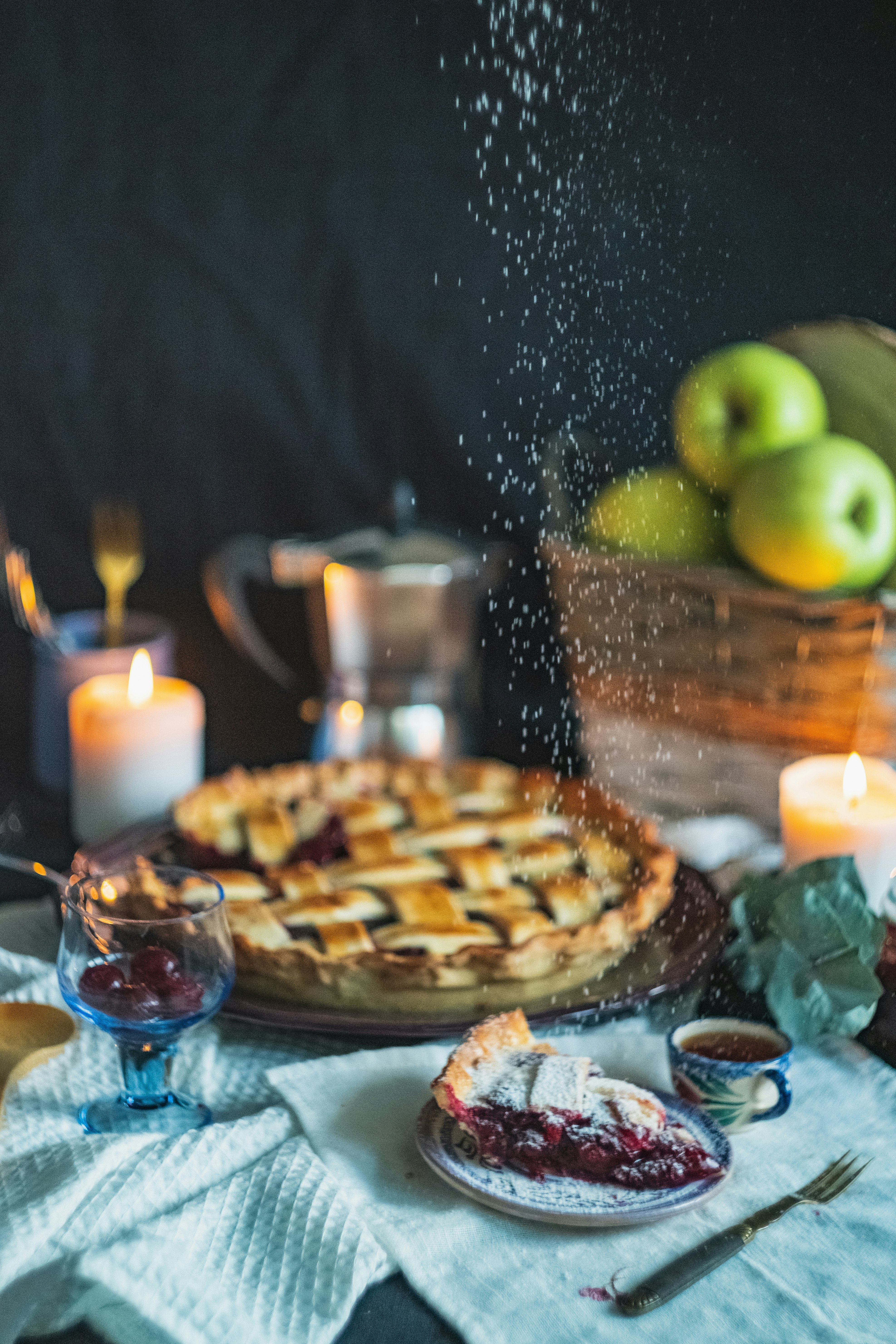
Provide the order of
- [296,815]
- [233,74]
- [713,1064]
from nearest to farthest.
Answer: [713,1064], [296,815], [233,74]

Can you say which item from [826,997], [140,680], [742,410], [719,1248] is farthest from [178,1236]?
[742,410]

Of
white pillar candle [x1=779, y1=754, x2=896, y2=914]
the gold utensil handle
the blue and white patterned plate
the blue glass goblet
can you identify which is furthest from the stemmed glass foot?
white pillar candle [x1=779, y1=754, x2=896, y2=914]

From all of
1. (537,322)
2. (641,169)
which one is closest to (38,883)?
(641,169)

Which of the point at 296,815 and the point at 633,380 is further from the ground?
the point at 633,380

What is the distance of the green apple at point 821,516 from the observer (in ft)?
3.39

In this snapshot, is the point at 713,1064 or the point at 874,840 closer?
the point at 713,1064

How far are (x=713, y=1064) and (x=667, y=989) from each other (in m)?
0.10

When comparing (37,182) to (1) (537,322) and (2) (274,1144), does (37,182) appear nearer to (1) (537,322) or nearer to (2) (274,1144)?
(1) (537,322)

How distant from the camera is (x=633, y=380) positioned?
137cm

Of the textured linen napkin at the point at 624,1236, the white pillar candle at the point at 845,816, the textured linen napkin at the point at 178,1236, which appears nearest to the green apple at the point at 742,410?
the white pillar candle at the point at 845,816

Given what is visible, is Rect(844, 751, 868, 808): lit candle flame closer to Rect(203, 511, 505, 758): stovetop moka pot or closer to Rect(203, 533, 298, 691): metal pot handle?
Rect(203, 511, 505, 758): stovetop moka pot

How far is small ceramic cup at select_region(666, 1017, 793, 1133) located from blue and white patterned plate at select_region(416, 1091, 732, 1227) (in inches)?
1.2

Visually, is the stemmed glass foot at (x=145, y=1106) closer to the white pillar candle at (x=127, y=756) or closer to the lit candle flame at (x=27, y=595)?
the white pillar candle at (x=127, y=756)

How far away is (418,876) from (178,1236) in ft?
1.25
